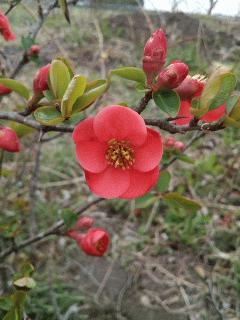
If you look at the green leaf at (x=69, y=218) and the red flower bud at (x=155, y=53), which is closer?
the red flower bud at (x=155, y=53)

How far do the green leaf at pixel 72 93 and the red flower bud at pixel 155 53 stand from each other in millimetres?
115

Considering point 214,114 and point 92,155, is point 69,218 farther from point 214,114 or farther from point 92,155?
point 214,114

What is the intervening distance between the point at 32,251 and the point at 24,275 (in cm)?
85

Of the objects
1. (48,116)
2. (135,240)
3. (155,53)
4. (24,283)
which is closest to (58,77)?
(48,116)

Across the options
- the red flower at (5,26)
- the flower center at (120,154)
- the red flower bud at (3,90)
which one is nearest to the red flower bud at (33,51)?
the red flower at (5,26)

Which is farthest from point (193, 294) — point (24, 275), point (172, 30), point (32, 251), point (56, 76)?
point (172, 30)

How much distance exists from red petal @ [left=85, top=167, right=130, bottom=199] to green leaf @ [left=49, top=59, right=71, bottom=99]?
0.52 feet

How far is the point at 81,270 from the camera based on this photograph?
1947mm

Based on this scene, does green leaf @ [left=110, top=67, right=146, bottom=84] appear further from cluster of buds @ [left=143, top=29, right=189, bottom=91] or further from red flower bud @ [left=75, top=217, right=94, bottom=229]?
red flower bud @ [left=75, top=217, right=94, bottom=229]

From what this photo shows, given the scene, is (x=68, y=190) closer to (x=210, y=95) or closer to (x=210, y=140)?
(x=210, y=140)

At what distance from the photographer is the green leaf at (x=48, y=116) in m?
0.83

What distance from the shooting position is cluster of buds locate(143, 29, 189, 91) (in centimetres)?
81

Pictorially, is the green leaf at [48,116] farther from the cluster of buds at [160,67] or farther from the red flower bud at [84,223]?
the red flower bud at [84,223]

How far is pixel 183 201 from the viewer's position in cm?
125
